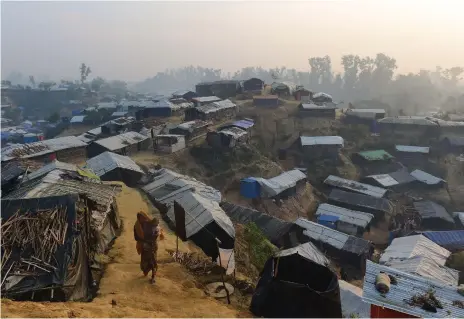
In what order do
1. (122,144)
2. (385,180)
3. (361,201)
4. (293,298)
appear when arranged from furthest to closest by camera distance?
(385,180) → (122,144) → (361,201) → (293,298)

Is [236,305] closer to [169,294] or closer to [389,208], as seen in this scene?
[169,294]

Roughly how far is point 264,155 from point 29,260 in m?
39.2

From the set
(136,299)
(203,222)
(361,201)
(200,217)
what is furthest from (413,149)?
(136,299)

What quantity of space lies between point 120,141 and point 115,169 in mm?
12705

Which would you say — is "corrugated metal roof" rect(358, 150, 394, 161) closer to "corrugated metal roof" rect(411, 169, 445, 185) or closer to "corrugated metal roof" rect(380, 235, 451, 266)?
"corrugated metal roof" rect(411, 169, 445, 185)

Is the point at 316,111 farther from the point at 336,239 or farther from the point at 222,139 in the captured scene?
the point at 336,239

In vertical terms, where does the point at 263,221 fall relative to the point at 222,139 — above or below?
below

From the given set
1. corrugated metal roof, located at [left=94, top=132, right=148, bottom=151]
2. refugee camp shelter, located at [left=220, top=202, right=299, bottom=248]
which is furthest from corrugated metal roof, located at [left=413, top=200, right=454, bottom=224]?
corrugated metal roof, located at [left=94, top=132, right=148, bottom=151]

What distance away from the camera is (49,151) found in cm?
3766

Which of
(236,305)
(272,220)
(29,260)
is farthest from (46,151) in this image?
(236,305)

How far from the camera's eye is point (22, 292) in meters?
9.14

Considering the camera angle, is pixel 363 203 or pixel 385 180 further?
pixel 385 180

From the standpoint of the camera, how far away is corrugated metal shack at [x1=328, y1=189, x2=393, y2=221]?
3669 cm

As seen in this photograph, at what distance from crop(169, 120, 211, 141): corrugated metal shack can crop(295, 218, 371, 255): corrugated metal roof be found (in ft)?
67.5
